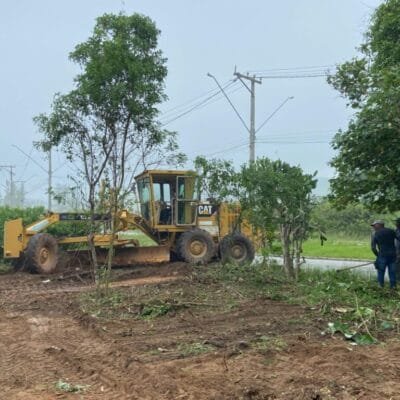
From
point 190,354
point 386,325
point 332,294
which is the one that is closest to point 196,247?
point 332,294

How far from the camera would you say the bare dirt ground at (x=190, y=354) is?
5.42 metres

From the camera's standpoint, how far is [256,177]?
1301 cm

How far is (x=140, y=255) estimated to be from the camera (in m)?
16.8

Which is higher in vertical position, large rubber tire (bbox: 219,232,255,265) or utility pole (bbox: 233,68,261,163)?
utility pole (bbox: 233,68,261,163)

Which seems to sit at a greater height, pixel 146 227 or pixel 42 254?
pixel 146 227

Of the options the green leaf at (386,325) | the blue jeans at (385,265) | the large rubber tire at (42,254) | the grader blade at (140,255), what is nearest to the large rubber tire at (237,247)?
the grader blade at (140,255)

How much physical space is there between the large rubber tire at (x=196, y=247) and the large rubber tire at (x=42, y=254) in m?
3.58

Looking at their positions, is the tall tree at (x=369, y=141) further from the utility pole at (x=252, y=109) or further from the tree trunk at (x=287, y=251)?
the utility pole at (x=252, y=109)

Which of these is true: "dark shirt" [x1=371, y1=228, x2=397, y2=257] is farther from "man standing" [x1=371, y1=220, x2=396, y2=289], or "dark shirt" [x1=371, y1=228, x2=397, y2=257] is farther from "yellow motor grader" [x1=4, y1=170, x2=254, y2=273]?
"yellow motor grader" [x1=4, y1=170, x2=254, y2=273]

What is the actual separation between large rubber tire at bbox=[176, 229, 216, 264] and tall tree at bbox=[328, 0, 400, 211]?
189 inches

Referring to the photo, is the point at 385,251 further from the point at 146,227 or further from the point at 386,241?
the point at 146,227

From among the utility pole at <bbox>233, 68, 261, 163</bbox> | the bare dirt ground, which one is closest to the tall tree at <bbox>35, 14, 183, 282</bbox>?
the bare dirt ground

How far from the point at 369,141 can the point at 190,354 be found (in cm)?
651

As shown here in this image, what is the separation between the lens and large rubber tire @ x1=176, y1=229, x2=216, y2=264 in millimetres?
16500
